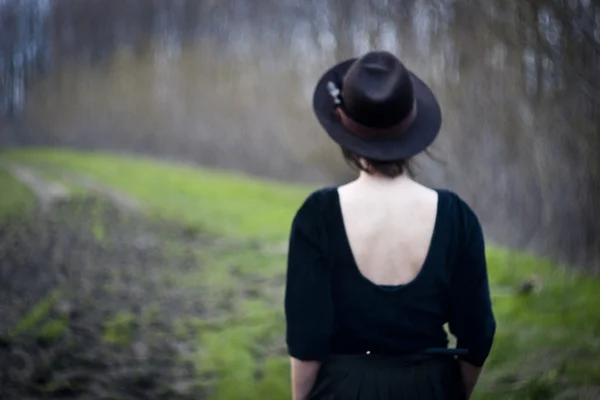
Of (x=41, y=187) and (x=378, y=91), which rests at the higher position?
(x=378, y=91)

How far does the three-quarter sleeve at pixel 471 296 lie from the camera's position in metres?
1.64

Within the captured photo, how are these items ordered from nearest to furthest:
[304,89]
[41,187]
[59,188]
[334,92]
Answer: [334,92] < [41,187] < [59,188] < [304,89]

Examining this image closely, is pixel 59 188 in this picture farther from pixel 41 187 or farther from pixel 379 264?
pixel 379 264

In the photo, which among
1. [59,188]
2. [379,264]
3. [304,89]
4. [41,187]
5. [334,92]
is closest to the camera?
[379,264]

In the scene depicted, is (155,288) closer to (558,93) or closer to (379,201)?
(558,93)

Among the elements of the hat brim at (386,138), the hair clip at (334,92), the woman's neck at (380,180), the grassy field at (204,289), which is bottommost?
the grassy field at (204,289)

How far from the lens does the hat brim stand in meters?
1.63

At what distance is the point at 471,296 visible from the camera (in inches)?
66.2

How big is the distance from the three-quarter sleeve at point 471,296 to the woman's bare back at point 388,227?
0.10m

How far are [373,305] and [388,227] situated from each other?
18cm

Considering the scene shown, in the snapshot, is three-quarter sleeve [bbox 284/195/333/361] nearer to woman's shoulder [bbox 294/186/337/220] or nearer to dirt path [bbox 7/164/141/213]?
woman's shoulder [bbox 294/186/337/220]

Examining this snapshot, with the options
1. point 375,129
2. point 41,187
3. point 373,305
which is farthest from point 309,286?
point 41,187

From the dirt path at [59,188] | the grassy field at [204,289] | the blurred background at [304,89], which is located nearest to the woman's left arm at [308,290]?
the blurred background at [304,89]

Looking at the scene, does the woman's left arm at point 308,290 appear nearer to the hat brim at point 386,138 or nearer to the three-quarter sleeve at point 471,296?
the hat brim at point 386,138
